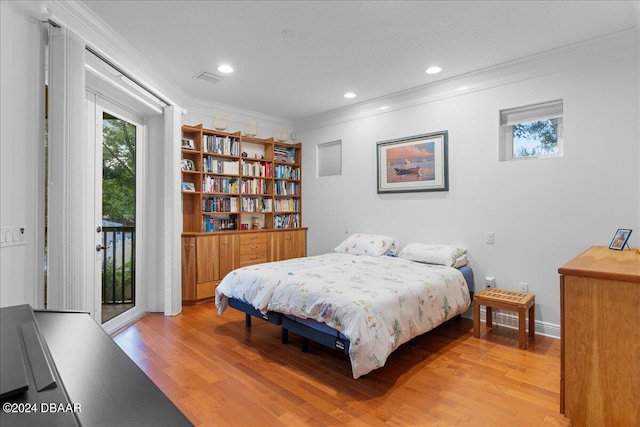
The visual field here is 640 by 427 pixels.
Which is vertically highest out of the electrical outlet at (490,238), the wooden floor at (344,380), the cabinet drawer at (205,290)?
the electrical outlet at (490,238)

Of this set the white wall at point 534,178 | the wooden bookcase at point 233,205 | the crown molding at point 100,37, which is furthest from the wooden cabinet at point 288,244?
the crown molding at point 100,37

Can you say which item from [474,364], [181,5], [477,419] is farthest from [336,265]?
[181,5]

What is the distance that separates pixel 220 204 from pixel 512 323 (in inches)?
149

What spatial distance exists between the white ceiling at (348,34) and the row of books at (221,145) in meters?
0.83

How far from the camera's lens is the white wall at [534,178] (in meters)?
2.87

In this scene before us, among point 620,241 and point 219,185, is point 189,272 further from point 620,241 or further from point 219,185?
point 620,241

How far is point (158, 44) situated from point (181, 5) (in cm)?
71

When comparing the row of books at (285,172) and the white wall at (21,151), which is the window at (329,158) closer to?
the row of books at (285,172)

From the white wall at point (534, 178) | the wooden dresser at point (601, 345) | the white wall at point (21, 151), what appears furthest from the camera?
the white wall at point (534, 178)

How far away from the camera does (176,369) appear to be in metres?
2.53

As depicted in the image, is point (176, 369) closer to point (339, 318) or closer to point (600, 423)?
point (339, 318)

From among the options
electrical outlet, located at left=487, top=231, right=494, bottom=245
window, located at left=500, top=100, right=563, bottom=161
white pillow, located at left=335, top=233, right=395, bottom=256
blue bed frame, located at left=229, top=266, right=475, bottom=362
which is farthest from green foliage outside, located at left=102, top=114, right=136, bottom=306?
window, located at left=500, top=100, right=563, bottom=161

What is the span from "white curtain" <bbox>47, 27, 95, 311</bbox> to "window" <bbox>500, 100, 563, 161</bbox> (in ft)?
12.4

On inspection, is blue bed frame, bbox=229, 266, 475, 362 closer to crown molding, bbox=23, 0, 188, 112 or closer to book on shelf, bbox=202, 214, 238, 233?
book on shelf, bbox=202, 214, 238, 233
